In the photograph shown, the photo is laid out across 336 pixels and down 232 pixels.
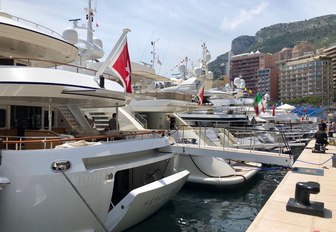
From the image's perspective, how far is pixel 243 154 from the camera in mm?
Answer: 12156

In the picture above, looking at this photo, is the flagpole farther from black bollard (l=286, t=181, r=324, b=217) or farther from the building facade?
the building facade

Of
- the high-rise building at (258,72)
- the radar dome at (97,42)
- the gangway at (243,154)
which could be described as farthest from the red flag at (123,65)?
the high-rise building at (258,72)

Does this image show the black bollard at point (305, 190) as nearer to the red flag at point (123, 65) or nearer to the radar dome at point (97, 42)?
the red flag at point (123, 65)

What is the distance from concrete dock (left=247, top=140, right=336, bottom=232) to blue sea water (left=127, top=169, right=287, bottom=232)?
8.22 feet

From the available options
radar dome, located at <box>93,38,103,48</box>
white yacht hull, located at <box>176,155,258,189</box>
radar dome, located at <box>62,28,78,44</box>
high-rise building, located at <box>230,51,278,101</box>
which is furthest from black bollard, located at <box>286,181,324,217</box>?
high-rise building, located at <box>230,51,278,101</box>

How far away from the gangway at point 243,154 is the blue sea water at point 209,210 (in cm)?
205

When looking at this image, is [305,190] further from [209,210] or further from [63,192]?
[209,210]

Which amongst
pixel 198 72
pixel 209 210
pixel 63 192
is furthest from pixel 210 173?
pixel 198 72

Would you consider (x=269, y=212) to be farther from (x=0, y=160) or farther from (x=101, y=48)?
(x=101, y=48)

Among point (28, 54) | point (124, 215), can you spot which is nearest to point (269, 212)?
point (124, 215)

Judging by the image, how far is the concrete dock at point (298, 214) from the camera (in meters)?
5.94

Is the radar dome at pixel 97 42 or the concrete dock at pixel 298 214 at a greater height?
the radar dome at pixel 97 42

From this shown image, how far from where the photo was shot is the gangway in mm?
11656

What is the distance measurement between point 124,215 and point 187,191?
272 inches
